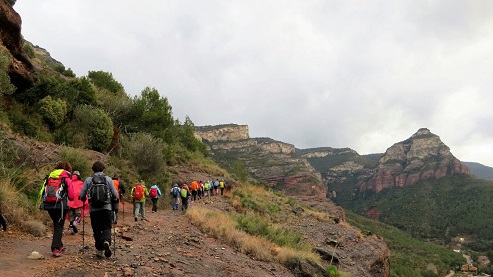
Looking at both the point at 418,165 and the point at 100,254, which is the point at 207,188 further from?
the point at 418,165

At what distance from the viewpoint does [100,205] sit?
22.9 ft

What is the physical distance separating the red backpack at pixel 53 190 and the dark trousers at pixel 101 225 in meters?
0.87

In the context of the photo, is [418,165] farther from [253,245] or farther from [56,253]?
[56,253]

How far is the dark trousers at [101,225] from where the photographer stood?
7016 millimetres

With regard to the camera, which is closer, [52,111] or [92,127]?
[52,111]

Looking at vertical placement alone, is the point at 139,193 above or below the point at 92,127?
below

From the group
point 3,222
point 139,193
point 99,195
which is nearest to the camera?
point 99,195

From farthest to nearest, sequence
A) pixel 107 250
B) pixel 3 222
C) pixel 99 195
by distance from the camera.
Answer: pixel 3 222 → pixel 107 250 → pixel 99 195

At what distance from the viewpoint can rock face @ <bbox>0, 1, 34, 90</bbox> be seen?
857 inches

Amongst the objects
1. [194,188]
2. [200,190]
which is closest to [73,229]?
[194,188]

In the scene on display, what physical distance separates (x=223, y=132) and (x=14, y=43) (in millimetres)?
157306

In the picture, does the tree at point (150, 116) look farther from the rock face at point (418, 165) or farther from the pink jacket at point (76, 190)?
the rock face at point (418, 165)

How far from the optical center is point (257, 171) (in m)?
124

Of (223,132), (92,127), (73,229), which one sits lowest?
(73,229)
